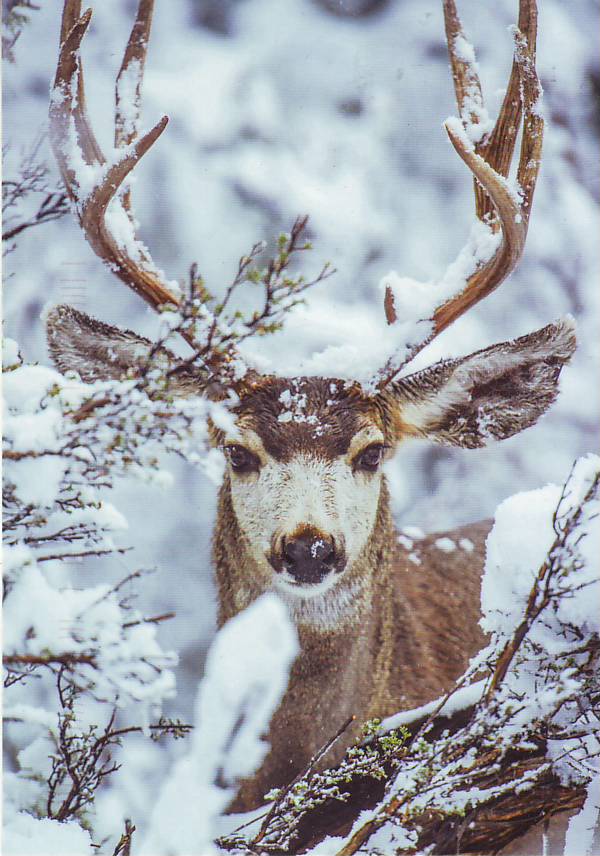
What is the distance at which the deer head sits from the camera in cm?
185

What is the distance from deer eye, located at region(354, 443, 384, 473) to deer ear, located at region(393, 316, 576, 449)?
10 cm

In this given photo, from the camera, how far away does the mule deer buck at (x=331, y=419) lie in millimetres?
1864

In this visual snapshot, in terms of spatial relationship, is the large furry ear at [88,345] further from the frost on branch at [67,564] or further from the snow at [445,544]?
the snow at [445,544]

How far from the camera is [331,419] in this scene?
2025 millimetres

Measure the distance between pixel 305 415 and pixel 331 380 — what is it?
0.11 metres

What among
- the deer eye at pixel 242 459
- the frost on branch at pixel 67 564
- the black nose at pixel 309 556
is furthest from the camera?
the deer eye at pixel 242 459

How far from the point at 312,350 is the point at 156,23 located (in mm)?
844

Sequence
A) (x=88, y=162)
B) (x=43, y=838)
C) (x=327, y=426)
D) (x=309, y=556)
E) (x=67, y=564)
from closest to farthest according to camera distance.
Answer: (x=43, y=838)
(x=67, y=564)
(x=309, y=556)
(x=88, y=162)
(x=327, y=426)

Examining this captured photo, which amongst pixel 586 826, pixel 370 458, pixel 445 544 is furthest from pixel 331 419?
pixel 586 826

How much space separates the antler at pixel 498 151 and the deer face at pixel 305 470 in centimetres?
16

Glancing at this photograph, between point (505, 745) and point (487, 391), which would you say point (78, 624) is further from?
point (487, 391)

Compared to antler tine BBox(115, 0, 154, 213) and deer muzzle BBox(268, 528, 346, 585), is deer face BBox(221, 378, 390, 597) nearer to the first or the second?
deer muzzle BBox(268, 528, 346, 585)

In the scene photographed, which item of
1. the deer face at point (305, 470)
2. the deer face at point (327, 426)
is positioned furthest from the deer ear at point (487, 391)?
the deer face at point (305, 470)

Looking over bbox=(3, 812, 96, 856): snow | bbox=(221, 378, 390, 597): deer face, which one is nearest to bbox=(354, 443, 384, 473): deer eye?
bbox=(221, 378, 390, 597): deer face
